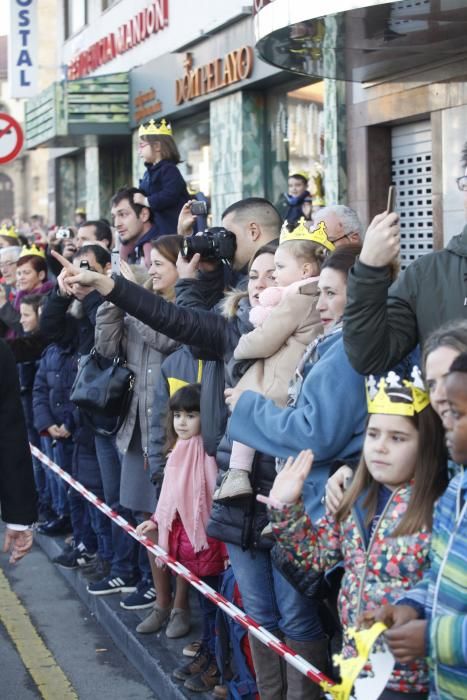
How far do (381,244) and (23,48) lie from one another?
21.7m

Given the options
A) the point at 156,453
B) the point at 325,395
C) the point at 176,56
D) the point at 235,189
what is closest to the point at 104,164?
the point at 176,56

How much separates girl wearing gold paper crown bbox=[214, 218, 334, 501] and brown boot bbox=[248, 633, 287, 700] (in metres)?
0.65

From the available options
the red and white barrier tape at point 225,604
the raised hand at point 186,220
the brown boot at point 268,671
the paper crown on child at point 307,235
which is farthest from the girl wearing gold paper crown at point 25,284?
the brown boot at point 268,671

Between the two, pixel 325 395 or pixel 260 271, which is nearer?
pixel 325 395

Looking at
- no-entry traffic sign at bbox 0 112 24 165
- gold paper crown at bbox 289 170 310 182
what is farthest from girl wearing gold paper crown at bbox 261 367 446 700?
no-entry traffic sign at bbox 0 112 24 165

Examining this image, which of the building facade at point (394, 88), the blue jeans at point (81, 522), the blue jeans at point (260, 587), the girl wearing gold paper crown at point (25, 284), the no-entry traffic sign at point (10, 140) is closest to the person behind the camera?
the blue jeans at point (260, 587)

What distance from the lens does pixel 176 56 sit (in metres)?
16.9

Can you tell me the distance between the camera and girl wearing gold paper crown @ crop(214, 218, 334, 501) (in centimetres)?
473

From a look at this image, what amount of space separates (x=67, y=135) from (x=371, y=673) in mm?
17550

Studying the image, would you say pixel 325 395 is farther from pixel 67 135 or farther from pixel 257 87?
pixel 67 135

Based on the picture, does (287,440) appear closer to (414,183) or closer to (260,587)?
(260,587)

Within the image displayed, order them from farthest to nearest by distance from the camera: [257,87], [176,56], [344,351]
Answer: [176,56] → [257,87] → [344,351]

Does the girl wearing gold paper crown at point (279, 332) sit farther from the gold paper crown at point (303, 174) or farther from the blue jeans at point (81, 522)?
the gold paper crown at point (303, 174)

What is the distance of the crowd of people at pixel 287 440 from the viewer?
350cm
